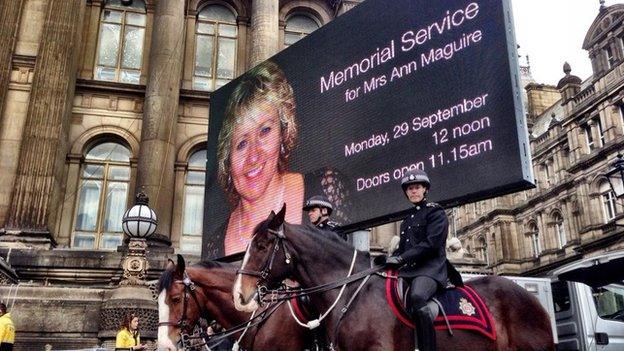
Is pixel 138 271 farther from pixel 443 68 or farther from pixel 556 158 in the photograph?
pixel 556 158

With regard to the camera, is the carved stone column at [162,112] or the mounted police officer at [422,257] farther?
the carved stone column at [162,112]

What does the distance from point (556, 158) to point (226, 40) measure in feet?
107

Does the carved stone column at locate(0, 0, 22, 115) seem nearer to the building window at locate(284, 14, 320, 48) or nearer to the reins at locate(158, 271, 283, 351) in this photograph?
the building window at locate(284, 14, 320, 48)

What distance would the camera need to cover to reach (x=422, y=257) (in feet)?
17.7

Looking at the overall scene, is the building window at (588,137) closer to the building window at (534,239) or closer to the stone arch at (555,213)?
the stone arch at (555,213)

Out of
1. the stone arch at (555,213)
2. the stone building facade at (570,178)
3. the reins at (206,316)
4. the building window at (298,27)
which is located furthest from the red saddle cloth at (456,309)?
the stone arch at (555,213)

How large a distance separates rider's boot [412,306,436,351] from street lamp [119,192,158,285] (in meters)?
8.34

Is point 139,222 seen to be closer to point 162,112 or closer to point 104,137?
point 162,112

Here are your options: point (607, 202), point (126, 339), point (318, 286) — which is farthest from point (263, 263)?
point (607, 202)

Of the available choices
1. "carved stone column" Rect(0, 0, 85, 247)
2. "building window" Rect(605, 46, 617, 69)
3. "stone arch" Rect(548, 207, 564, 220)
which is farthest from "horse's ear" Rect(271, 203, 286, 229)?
"stone arch" Rect(548, 207, 564, 220)

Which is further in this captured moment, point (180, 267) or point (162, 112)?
point (162, 112)

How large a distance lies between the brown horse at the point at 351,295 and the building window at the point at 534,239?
45.9 m

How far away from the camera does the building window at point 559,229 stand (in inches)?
1780

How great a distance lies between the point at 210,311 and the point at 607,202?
37.4 metres
